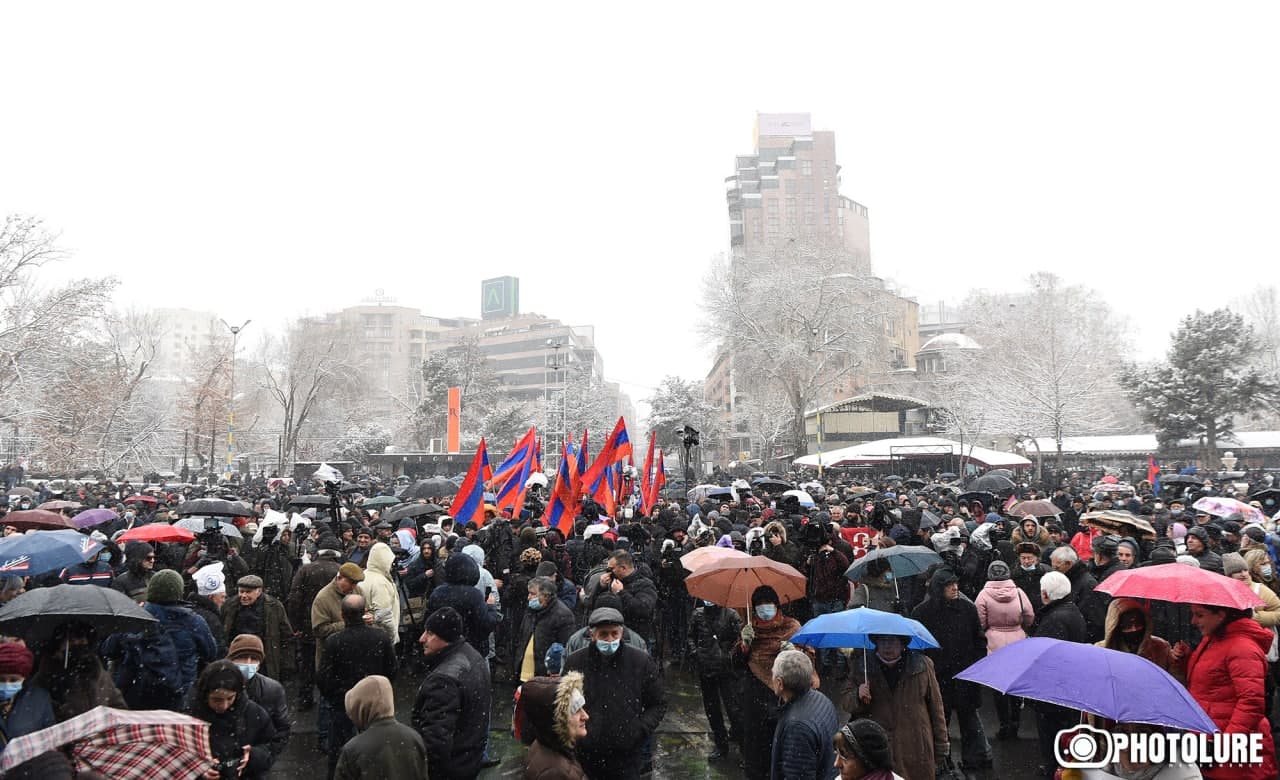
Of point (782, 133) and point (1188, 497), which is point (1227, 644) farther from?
point (782, 133)

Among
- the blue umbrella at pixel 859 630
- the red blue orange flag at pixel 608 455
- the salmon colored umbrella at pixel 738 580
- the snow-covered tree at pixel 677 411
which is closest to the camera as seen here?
the blue umbrella at pixel 859 630

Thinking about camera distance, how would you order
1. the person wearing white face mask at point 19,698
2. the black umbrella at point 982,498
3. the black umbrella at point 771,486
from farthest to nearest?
the black umbrella at point 771,486 < the black umbrella at point 982,498 < the person wearing white face mask at point 19,698

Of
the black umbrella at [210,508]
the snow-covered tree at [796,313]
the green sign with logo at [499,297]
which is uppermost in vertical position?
the green sign with logo at [499,297]

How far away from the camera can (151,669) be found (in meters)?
5.04

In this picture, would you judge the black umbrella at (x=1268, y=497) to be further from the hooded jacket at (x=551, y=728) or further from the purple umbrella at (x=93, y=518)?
the purple umbrella at (x=93, y=518)

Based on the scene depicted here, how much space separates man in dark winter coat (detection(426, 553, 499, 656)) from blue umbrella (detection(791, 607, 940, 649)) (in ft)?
8.07

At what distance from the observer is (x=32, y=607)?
4219 mm

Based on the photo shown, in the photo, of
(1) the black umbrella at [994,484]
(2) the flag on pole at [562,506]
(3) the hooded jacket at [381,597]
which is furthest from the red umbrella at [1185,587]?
(1) the black umbrella at [994,484]

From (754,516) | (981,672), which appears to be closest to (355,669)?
(981,672)

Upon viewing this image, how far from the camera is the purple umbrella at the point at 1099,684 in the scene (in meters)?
3.30

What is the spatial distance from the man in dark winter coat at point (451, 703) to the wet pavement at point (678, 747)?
2259 mm

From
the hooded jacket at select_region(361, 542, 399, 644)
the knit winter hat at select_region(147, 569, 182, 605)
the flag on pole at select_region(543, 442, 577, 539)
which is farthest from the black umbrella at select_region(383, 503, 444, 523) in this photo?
the knit winter hat at select_region(147, 569, 182, 605)

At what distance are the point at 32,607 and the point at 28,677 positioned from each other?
15.1 inches

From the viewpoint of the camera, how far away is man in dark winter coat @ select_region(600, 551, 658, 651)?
6668 mm
